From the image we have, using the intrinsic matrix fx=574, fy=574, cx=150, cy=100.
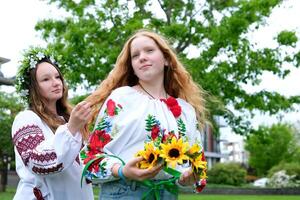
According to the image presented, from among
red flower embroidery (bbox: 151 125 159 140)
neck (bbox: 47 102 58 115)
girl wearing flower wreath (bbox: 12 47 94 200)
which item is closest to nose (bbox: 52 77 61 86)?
girl wearing flower wreath (bbox: 12 47 94 200)

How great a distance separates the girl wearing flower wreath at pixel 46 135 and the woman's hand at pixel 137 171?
50 centimetres

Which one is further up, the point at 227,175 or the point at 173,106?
the point at 173,106

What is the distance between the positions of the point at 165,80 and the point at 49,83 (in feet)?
2.60

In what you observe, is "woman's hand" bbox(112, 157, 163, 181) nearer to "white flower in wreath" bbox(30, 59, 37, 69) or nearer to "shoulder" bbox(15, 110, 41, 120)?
"shoulder" bbox(15, 110, 41, 120)

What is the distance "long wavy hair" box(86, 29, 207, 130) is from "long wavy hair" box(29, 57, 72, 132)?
1.40 feet

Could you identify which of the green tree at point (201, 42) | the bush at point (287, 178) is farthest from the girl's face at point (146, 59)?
the bush at point (287, 178)

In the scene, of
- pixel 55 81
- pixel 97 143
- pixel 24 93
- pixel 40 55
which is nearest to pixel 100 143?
pixel 97 143

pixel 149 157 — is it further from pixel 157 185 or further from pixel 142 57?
pixel 142 57

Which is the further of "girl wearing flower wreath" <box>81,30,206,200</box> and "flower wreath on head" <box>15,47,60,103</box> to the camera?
"flower wreath on head" <box>15,47,60,103</box>

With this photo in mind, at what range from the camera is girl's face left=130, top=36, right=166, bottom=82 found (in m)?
2.89

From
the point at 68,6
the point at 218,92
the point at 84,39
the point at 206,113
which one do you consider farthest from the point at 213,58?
the point at 206,113

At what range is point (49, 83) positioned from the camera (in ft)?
11.5

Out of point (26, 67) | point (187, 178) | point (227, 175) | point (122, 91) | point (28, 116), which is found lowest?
point (227, 175)

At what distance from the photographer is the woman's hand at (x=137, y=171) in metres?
2.45
